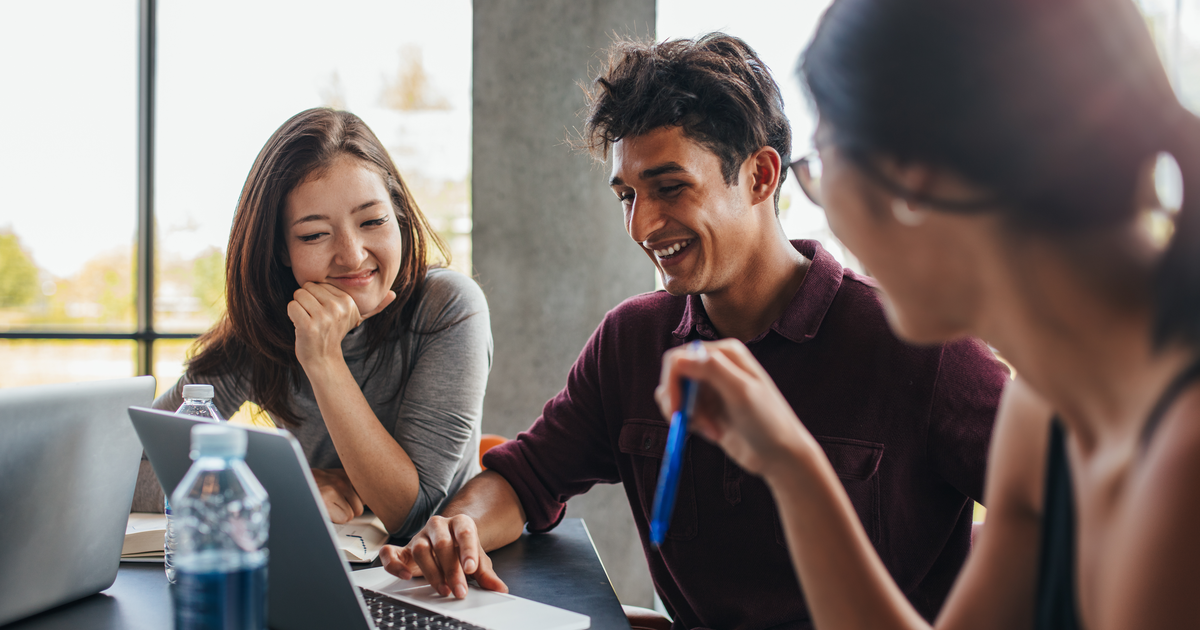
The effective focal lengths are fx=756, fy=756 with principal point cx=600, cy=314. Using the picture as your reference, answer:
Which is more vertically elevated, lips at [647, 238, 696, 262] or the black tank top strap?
lips at [647, 238, 696, 262]

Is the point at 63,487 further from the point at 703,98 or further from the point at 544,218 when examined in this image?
the point at 544,218

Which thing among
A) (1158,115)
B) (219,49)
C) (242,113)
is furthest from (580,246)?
(1158,115)

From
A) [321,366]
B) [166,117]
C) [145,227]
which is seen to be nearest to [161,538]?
[321,366]

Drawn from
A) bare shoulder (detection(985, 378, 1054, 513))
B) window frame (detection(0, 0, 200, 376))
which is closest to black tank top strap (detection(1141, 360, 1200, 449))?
bare shoulder (detection(985, 378, 1054, 513))

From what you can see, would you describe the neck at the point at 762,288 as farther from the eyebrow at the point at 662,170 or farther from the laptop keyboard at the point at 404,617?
the laptop keyboard at the point at 404,617

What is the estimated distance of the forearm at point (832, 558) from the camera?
647 millimetres

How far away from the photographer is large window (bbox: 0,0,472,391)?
3.01 m

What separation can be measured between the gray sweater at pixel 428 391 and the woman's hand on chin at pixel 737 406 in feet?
3.02

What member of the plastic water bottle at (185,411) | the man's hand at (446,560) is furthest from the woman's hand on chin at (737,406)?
the plastic water bottle at (185,411)

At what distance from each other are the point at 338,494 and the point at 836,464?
89cm

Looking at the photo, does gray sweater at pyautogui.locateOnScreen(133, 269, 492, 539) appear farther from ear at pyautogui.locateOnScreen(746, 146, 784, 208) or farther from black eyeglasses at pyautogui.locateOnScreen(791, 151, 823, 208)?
black eyeglasses at pyautogui.locateOnScreen(791, 151, 823, 208)

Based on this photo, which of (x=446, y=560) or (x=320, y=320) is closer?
(x=446, y=560)

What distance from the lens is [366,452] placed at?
1391mm

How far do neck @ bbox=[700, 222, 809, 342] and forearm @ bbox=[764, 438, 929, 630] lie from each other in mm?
683
